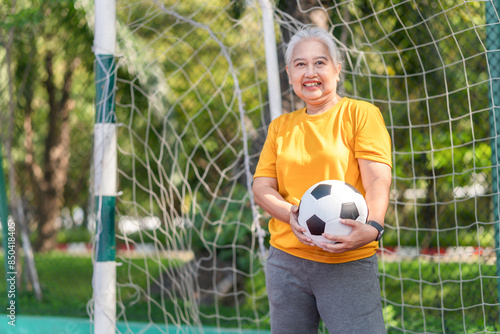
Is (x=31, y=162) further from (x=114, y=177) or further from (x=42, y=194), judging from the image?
(x=114, y=177)

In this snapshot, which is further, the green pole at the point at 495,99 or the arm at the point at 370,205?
the green pole at the point at 495,99

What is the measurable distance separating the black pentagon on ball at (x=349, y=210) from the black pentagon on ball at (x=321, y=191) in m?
0.06

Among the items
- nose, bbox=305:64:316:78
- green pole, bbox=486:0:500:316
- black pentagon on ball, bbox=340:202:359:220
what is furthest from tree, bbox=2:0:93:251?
black pentagon on ball, bbox=340:202:359:220

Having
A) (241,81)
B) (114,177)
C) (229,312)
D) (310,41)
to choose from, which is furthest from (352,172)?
(241,81)

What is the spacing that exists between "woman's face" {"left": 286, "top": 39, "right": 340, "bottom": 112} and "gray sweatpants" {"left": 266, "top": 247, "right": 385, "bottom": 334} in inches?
21.6

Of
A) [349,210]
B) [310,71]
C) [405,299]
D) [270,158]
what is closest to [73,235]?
[405,299]

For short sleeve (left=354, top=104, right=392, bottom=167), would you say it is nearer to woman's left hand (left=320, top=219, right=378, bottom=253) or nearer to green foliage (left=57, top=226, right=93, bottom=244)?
woman's left hand (left=320, top=219, right=378, bottom=253)

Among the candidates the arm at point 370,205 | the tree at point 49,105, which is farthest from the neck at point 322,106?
the tree at point 49,105

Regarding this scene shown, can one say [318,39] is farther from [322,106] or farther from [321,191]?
[321,191]

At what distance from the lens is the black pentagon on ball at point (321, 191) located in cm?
163

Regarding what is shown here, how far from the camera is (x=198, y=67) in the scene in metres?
7.11

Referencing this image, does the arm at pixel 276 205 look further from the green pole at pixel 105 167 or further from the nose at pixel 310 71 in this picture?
the green pole at pixel 105 167

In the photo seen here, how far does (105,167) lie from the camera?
2.95 meters

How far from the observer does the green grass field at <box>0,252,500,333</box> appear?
377 cm
